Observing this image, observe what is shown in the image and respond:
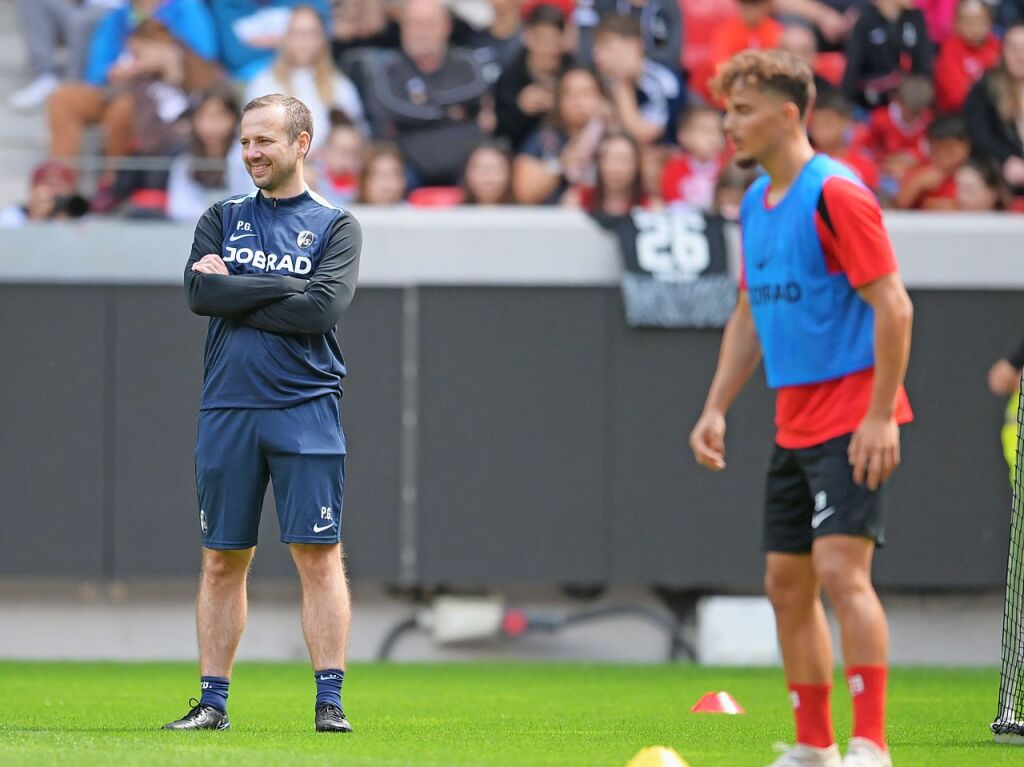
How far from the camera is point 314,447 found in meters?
6.15

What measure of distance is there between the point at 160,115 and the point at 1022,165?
594cm

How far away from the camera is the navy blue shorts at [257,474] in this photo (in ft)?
20.0

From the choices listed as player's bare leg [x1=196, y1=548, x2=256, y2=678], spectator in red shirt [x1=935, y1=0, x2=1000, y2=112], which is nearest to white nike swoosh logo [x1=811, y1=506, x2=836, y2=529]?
player's bare leg [x1=196, y1=548, x2=256, y2=678]

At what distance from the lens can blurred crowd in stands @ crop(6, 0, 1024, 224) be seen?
39.3 ft

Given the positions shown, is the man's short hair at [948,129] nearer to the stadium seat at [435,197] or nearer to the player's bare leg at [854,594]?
the stadium seat at [435,197]

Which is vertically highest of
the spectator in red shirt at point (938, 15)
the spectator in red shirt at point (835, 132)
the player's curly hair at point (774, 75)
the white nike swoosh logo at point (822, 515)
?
the spectator in red shirt at point (938, 15)

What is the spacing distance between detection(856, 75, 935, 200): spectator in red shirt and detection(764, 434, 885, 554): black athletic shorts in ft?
27.7

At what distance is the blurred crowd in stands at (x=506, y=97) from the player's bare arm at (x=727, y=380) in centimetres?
652

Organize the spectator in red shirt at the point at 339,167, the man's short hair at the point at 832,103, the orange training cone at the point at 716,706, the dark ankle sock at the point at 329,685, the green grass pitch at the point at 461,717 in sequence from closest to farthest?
1. the green grass pitch at the point at 461,717
2. the dark ankle sock at the point at 329,685
3. the orange training cone at the point at 716,706
4. the spectator in red shirt at the point at 339,167
5. the man's short hair at the point at 832,103

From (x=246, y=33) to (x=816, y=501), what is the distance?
31.4ft

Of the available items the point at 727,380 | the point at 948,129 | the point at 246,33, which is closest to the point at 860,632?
the point at 727,380

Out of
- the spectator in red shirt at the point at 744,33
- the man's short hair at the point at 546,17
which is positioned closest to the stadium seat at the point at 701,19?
the spectator in red shirt at the point at 744,33

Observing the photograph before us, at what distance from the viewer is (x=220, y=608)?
6238mm

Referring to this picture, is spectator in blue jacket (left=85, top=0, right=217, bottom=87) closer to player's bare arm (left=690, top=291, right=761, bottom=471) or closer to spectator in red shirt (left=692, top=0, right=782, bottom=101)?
spectator in red shirt (left=692, top=0, right=782, bottom=101)
